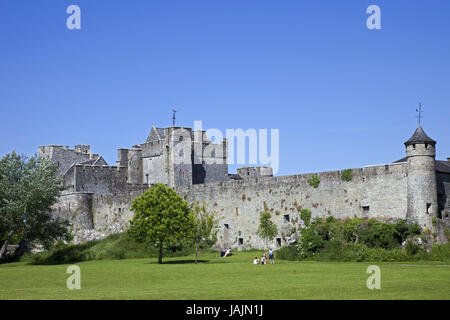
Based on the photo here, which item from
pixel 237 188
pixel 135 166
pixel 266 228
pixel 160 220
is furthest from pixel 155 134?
pixel 160 220

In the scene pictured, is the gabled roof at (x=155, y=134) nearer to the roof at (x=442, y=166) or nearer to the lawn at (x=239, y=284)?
the roof at (x=442, y=166)

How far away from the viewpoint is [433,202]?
46438 mm

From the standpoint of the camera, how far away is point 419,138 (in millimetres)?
46688

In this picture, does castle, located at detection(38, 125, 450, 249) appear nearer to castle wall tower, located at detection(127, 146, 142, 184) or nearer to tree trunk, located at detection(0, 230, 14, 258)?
castle wall tower, located at detection(127, 146, 142, 184)

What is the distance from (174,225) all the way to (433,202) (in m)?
17.7

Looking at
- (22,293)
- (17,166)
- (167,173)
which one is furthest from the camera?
(167,173)

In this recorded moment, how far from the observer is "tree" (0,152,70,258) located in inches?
2138

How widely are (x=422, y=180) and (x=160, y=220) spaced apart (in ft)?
59.7

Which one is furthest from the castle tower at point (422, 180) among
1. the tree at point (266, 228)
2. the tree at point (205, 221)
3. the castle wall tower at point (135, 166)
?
the castle wall tower at point (135, 166)

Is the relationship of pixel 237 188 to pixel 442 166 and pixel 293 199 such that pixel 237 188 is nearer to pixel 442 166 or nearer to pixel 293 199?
pixel 293 199

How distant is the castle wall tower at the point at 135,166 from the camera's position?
266 feet

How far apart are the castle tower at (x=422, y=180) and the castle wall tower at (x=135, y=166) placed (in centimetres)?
4089

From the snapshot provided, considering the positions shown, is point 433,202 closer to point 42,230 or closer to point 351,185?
point 351,185
